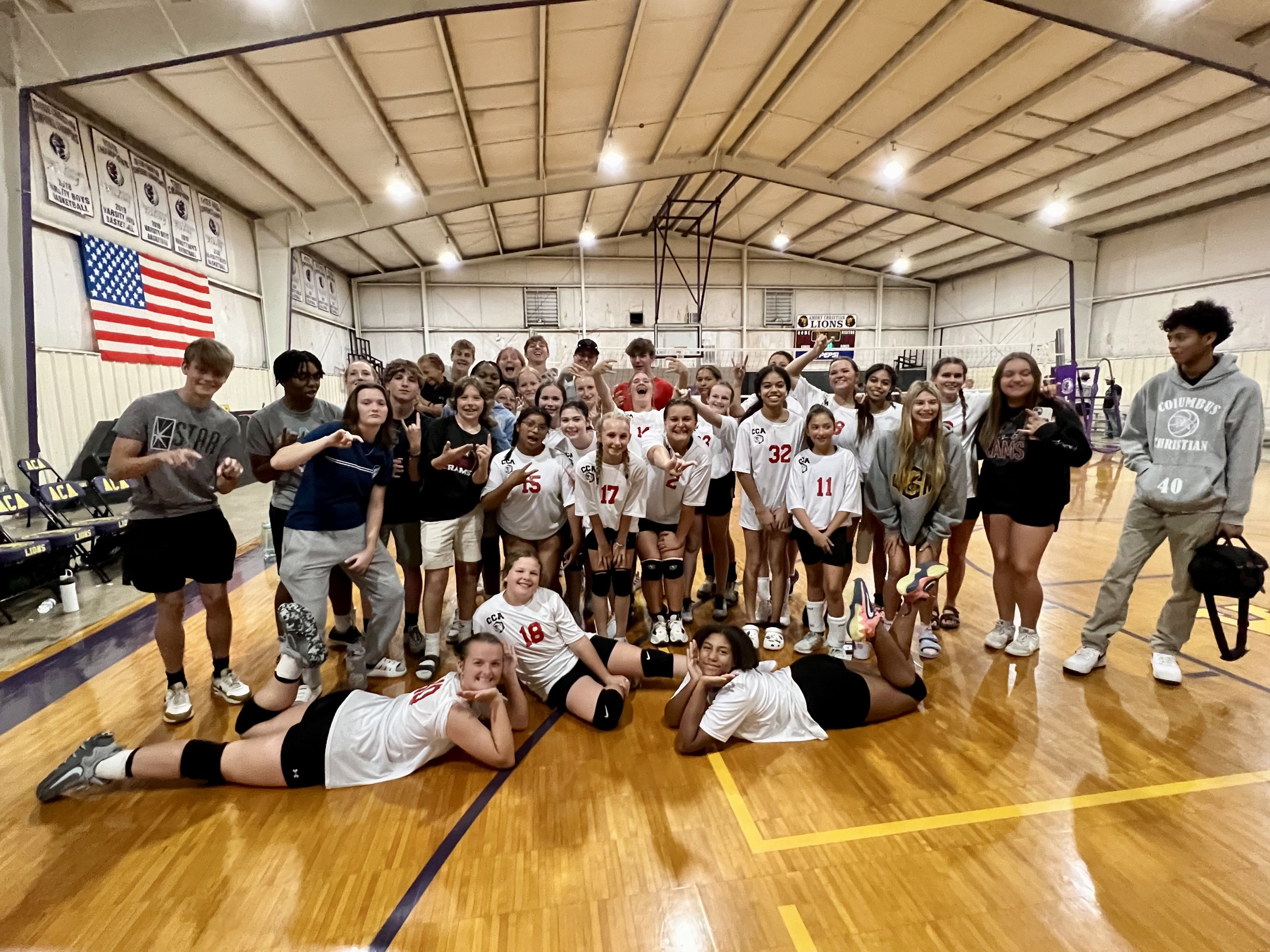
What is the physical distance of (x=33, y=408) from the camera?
621cm

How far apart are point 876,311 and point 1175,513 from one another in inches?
819

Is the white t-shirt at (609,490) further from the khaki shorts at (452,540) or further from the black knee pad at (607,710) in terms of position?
the black knee pad at (607,710)

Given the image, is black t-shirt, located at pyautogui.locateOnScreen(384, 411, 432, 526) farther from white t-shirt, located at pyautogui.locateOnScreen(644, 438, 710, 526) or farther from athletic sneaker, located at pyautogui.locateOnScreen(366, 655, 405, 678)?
white t-shirt, located at pyautogui.locateOnScreen(644, 438, 710, 526)

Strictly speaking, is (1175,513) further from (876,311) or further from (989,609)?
(876,311)

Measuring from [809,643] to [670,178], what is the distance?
43.9 feet

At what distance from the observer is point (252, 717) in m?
2.84

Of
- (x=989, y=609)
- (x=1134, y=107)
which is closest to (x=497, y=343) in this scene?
(x=1134, y=107)

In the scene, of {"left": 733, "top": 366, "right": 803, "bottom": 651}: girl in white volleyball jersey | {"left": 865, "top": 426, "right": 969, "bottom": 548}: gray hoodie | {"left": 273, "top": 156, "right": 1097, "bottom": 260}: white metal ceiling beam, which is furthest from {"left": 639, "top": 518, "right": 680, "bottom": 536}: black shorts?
{"left": 273, "top": 156, "right": 1097, "bottom": 260}: white metal ceiling beam

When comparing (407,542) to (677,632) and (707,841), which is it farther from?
(707,841)

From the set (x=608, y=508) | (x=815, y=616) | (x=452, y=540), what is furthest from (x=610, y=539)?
(x=815, y=616)

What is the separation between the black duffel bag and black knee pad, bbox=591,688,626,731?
3.06 meters

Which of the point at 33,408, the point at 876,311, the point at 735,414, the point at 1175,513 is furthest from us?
the point at 876,311

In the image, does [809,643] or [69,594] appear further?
[69,594]

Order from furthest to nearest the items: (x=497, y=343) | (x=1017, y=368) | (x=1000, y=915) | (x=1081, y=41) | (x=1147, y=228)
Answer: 1. (x=497, y=343)
2. (x=1147, y=228)
3. (x=1081, y=41)
4. (x=1017, y=368)
5. (x=1000, y=915)
